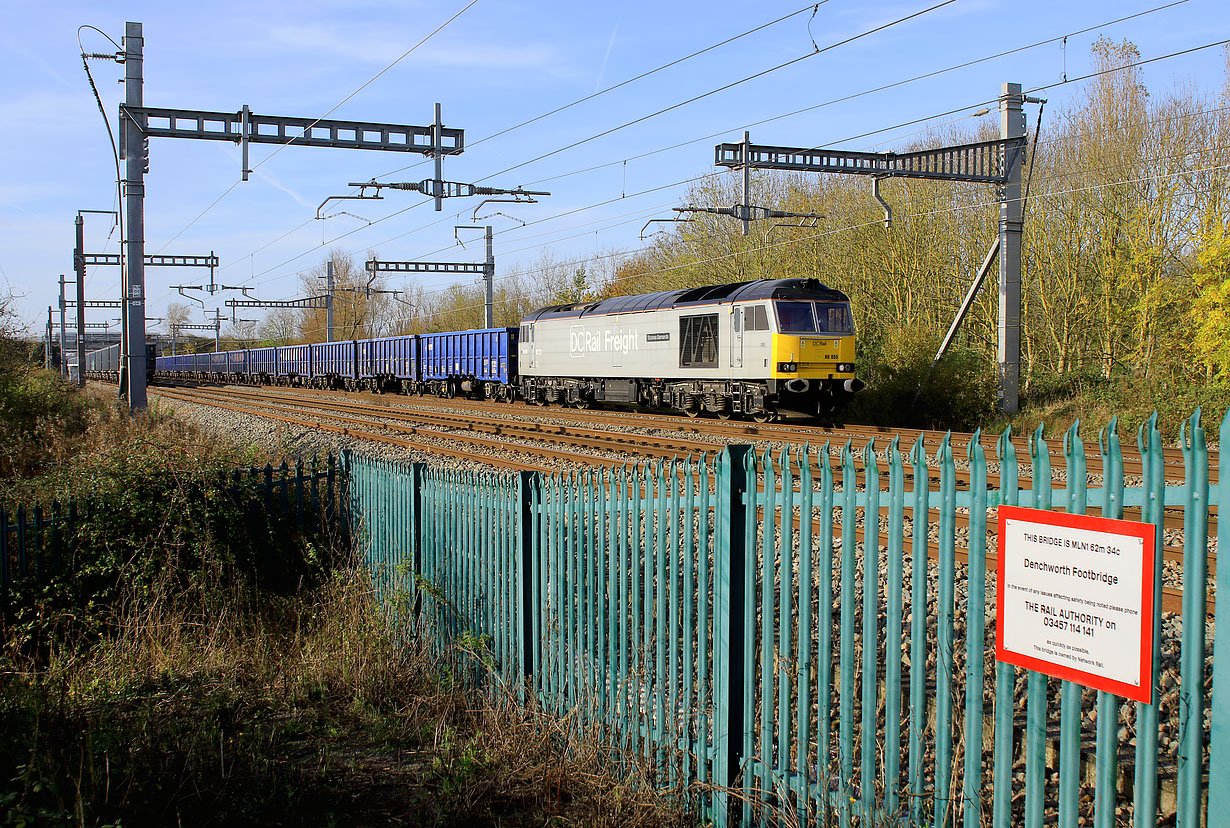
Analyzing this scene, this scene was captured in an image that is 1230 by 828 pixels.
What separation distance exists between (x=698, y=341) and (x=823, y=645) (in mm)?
19716

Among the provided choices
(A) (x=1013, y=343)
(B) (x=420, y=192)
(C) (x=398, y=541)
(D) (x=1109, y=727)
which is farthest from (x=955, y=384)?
(D) (x=1109, y=727)

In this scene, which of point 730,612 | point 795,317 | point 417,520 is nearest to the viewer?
point 730,612

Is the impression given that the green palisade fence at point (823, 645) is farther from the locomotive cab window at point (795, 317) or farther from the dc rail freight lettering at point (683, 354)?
the dc rail freight lettering at point (683, 354)

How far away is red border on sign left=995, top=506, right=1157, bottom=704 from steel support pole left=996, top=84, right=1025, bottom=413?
19684mm

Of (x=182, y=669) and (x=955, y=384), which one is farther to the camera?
(x=955, y=384)

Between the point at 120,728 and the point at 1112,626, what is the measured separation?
4642mm

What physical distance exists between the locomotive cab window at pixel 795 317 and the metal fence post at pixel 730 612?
17.0 m

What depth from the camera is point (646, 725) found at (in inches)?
181

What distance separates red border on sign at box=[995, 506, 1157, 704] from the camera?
2418 millimetres

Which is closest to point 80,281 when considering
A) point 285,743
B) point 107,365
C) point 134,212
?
point 134,212

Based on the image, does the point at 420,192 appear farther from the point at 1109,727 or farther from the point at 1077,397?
the point at 1109,727

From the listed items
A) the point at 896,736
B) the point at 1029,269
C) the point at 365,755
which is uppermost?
the point at 1029,269

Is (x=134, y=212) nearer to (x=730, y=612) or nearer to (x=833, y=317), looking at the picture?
(x=833, y=317)

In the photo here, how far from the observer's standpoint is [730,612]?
13.0 feet
